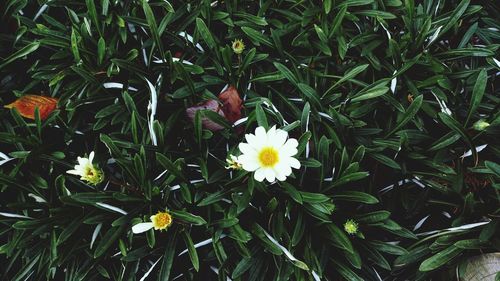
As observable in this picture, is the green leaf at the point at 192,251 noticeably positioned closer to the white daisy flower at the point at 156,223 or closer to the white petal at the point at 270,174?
the white daisy flower at the point at 156,223

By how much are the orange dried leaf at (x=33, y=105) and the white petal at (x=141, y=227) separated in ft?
1.83

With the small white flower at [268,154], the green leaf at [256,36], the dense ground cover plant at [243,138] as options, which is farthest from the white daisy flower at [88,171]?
the green leaf at [256,36]

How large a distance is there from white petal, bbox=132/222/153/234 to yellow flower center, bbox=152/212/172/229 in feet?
0.05

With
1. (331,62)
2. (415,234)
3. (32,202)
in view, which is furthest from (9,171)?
(415,234)

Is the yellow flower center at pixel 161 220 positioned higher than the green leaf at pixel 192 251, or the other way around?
the yellow flower center at pixel 161 220

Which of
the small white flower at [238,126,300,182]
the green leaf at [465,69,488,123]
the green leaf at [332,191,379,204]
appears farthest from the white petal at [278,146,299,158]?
the green leaf at [465,69,488,123]

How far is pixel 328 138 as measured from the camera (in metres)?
1.63

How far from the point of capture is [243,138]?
1658mm

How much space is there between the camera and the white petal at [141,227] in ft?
4.54

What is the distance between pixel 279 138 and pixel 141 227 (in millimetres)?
438

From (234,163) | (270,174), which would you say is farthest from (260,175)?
(234,163)

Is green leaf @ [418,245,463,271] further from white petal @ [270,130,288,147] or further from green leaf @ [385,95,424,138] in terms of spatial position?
white petal @ [270,130,288,147]

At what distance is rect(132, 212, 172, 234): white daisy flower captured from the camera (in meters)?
1.39

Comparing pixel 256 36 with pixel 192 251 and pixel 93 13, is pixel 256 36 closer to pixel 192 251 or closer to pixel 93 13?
pixel 93 13
